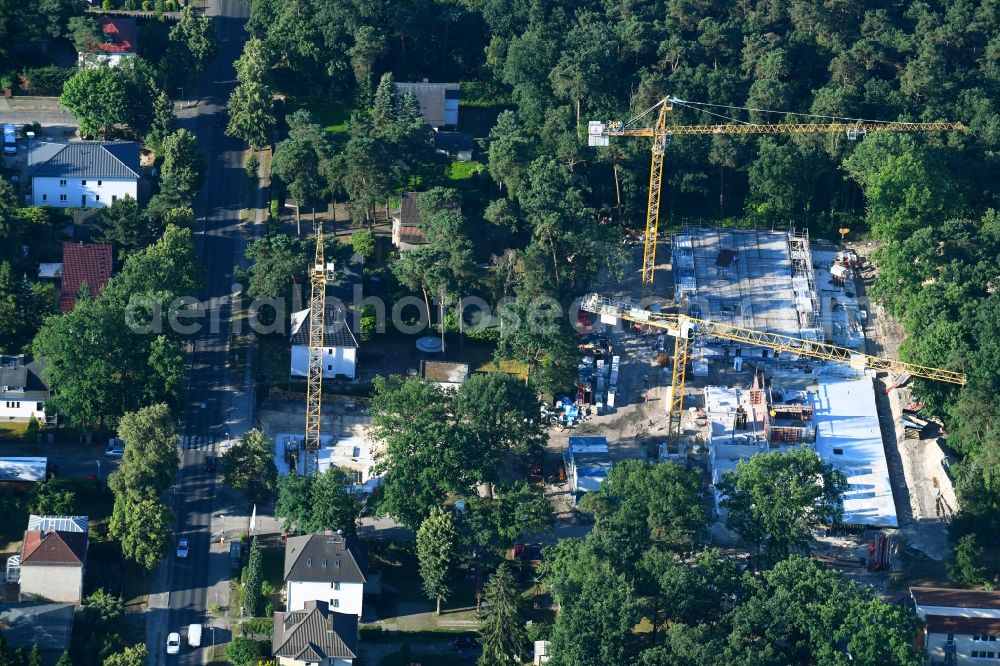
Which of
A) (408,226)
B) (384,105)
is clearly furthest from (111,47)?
(408,226)

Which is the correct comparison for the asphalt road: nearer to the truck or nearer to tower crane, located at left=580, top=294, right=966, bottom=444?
the truck

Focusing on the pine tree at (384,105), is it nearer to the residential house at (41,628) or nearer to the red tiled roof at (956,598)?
the residential house at (41,628)

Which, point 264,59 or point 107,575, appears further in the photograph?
point 264,59

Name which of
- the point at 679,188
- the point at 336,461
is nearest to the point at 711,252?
the point at 679,188

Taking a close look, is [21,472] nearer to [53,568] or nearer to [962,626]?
[53,568]

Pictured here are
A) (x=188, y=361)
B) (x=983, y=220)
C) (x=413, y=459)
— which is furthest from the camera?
(x=983, y=220)

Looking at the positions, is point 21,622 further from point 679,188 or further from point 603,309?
point 679,188
